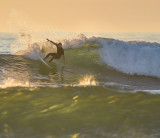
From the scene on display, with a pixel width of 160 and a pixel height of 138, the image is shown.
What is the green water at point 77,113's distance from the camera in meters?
4.92

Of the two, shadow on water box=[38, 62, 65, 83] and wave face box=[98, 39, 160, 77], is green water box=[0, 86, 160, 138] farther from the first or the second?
wave face box=[98, 39, 160, 77]

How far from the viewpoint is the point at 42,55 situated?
14.6 meters

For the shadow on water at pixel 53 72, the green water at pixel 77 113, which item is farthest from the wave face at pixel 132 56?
the green water at pixel 77 113

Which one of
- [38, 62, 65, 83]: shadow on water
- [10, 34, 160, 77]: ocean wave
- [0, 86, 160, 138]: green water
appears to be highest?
[10, 34, 160, 77]: ocean wave

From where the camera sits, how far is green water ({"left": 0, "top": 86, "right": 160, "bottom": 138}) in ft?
16.1

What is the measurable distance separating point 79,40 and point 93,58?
281 centimetres

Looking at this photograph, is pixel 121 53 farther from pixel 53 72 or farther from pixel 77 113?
pixel 77 113

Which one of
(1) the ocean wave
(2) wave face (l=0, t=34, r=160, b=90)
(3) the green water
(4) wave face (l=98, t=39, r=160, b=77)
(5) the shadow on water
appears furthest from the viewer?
(1) the ocean wave

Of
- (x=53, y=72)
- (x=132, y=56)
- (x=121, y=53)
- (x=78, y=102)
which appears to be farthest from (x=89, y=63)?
(x=78, y=102)

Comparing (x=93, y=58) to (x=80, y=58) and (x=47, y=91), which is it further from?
(x=47, y=91)

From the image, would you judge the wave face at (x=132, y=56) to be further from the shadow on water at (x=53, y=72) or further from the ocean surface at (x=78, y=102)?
Result: the shadow on water at (x=53, y=72)

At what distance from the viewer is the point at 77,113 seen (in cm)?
580

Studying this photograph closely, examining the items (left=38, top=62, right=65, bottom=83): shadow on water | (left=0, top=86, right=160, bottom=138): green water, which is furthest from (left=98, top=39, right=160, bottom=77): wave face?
(left=0, top=86, right=160, bottom=138): green water

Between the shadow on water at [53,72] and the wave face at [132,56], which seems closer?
the shadow on water at [53,72]
